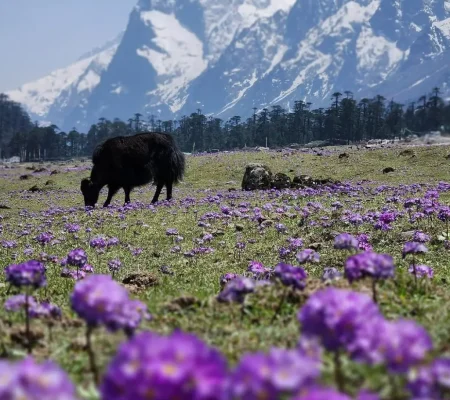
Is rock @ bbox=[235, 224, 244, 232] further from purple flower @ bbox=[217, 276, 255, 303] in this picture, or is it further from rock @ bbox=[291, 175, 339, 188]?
rock @ bbox=[291, 175, 339, 188]

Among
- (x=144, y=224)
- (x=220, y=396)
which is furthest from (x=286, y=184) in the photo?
(x=220, y=396)

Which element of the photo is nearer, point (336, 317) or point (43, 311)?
point (336, 317)

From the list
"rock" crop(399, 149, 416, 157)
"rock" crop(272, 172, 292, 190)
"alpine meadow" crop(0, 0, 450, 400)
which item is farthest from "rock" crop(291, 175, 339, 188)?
"rock" crop(399, 149, 416, 157)

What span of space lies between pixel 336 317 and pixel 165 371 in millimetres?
917

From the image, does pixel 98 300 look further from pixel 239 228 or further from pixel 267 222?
pixel 267 222

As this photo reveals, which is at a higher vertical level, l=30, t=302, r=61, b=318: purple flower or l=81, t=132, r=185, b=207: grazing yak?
l=81, t=132, r=185, b=207: grazing yak

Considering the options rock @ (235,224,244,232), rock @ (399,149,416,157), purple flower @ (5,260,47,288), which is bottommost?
rock @ (235,224,244,232)

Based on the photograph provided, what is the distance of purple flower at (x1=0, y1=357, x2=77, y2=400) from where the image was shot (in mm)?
1927

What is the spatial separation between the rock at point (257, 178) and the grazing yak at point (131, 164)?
20.3 feet

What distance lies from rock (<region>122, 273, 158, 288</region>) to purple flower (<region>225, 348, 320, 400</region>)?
792cm

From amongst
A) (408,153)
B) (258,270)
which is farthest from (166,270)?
(408,153)

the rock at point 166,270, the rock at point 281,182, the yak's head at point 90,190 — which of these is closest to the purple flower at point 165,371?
the rock at point 166,270

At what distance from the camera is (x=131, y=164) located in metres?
24.9

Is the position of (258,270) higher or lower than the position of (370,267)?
lower
